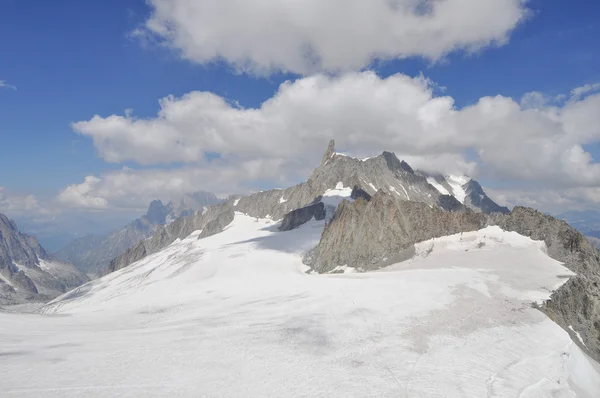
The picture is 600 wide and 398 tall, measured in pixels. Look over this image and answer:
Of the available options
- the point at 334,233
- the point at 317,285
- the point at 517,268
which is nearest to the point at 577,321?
the point at 517,268

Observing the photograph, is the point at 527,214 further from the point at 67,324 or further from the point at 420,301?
the point at 67,324

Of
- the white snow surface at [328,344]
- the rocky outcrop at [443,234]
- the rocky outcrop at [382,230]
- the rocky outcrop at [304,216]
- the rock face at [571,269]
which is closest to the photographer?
the white snow surface at [328,344]

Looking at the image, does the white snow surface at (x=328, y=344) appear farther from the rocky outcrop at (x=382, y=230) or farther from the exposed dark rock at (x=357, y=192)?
the exposed dark rock at (x=357, y=192)

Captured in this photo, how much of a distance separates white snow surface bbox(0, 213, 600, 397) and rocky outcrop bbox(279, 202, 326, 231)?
104600 mm

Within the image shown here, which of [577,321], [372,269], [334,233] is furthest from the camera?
[334,233]

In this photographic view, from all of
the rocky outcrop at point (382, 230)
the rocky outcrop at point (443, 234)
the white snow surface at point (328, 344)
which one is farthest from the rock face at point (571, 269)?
the rocky outcrop at point (382, 230)

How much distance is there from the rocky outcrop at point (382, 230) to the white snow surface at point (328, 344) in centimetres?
1704

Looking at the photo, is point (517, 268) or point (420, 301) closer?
point (420, 301)

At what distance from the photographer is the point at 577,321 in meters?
40.6

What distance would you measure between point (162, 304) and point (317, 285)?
2097 cm

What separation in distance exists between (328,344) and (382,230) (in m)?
50.7

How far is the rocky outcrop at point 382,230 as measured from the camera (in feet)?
240

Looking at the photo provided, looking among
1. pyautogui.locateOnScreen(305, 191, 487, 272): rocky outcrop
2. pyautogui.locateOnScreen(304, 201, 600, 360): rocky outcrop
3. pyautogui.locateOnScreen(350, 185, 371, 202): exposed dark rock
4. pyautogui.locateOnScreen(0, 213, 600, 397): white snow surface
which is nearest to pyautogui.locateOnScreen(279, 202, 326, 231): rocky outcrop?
pyautogui.locateOnScreen(350, 185, 371, 202): exposed dark rock

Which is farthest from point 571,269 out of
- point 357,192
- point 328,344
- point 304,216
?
point 357,192
